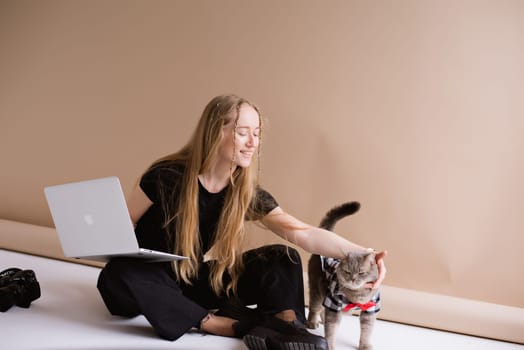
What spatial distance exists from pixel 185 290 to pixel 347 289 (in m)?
0.62

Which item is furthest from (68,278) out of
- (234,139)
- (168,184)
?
(234,139)

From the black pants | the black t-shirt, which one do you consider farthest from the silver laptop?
the black t-shirt

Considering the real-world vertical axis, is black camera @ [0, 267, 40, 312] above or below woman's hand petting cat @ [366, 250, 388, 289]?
above

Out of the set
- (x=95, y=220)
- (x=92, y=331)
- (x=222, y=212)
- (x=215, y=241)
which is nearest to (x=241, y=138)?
(x=222, y=212)

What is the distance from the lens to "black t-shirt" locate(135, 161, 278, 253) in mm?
2186

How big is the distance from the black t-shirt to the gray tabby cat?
1.06 ft

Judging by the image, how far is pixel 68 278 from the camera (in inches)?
107

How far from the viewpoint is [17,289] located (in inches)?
Result: 85.7

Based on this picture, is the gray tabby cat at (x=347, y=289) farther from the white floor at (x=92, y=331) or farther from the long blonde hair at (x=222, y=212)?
the long blonde hair at (x=222, y=212)

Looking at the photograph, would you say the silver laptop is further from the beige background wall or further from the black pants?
the beige background wall

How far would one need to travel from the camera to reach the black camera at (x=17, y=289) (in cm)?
214

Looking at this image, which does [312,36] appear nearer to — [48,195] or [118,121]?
[118,121]

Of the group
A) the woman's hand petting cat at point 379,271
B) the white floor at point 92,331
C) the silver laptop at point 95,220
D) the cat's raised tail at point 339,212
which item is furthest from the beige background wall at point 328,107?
the silver laptop at point 95,220

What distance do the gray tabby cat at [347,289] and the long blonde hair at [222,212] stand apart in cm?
31
